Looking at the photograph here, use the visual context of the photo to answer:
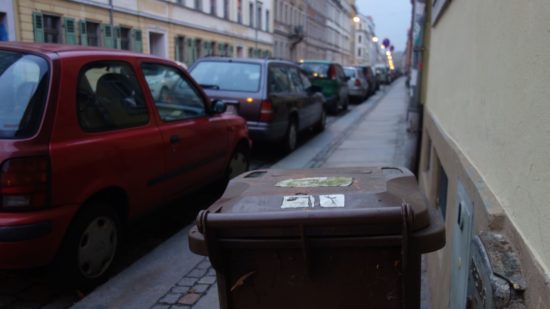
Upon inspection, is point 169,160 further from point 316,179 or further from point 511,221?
point 511,221

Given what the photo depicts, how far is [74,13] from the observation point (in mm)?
22859

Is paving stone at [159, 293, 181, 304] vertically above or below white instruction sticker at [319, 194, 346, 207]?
below

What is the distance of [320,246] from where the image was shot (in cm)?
188

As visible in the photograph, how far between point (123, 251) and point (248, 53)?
40.8 m

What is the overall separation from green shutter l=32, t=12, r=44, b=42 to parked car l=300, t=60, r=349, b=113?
10.8 metres

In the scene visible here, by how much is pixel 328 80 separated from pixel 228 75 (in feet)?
27.1

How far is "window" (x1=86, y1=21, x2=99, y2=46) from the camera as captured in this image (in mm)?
24058

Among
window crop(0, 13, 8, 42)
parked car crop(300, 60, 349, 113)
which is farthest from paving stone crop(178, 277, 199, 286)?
window crop(0, 13, 8, 42)

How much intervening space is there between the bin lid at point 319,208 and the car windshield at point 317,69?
47.8 feet

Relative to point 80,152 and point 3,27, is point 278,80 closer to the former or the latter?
point 80,152

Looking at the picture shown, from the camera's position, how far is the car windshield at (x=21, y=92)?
10.8 ft

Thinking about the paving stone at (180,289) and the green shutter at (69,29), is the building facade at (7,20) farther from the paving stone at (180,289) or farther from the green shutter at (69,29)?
the paving stone at (180,289)

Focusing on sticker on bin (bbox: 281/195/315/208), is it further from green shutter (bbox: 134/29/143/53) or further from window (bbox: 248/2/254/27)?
window (bbox: 248/2/254/27)

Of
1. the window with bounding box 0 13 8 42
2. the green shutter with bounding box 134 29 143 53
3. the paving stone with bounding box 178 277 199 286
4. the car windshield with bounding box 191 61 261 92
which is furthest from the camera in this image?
the green shutter with bounding box 134 29 143 53
